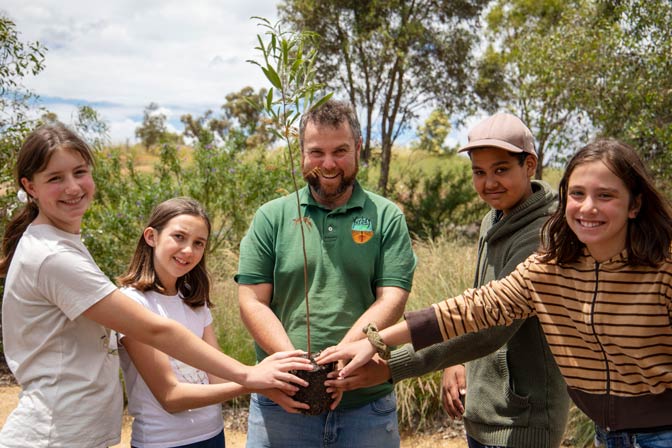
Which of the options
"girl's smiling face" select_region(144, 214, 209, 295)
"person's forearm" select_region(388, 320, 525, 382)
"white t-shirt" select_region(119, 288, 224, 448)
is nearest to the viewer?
"person's forearm" select_region(388, 320, 525, 382)

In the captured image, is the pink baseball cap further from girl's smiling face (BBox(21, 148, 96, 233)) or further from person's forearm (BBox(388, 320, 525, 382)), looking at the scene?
girl's smiling face (BBox(21, 148, 96, 233))

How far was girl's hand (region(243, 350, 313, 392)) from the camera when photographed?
2.35 meters

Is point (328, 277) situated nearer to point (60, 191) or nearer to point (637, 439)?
point (60, 191)

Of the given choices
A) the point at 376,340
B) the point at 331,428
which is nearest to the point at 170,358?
the point at 331,428

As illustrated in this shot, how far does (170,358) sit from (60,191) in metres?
0.82

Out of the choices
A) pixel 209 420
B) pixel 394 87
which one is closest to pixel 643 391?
pixel 209 420

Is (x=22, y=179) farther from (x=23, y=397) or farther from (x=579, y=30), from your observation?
(x=579, y=30)

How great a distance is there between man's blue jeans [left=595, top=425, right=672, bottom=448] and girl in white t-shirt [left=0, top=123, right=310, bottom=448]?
1.09m

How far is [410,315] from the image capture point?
7.61 ft

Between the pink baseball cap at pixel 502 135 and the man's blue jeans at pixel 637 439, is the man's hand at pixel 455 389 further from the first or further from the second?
the pink baseball cap at pixel 502 135

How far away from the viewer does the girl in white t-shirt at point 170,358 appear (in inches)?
98.1

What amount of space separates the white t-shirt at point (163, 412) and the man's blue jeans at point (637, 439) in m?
1.54

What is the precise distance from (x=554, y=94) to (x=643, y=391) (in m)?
9.25

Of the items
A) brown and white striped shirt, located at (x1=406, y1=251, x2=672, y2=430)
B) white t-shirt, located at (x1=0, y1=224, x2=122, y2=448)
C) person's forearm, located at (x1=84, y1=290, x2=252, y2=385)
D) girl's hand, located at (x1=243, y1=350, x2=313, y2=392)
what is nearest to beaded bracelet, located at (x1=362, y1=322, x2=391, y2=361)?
brown and white striped shirt, located at (x1=406, y1=251, x2=672, y2=430)
